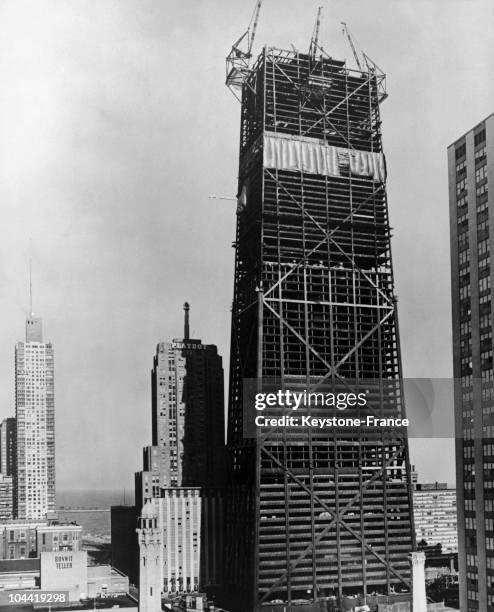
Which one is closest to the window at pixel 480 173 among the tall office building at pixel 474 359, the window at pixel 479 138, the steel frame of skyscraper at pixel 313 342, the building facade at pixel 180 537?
the tall office building at pixel 474 359

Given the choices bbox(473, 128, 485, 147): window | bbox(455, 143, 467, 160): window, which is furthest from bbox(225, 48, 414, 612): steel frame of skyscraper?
bbox(473, 128, 485, 147): window

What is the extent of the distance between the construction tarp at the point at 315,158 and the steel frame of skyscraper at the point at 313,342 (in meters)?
1.22

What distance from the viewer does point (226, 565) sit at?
17125cm

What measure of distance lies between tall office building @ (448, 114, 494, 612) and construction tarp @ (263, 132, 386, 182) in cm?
4985

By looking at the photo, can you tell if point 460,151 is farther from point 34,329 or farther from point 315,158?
point 34,329

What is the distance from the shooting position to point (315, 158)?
178625mm

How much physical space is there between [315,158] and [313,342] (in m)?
37.7

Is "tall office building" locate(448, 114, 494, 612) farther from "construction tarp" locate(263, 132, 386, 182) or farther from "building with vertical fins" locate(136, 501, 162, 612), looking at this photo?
"building with vertical fins" locate(136, 501, 162, 612)

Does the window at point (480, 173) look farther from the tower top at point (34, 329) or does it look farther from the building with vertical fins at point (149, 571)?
the building with vertical fins at point (149, 571)

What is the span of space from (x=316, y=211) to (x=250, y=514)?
58.4 m

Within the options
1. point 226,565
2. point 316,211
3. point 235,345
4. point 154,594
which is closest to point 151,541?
point 154,594

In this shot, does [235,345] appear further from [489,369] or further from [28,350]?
[489,369]

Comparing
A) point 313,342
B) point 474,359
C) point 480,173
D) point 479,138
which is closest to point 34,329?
point 313,342

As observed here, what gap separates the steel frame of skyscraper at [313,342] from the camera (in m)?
157
